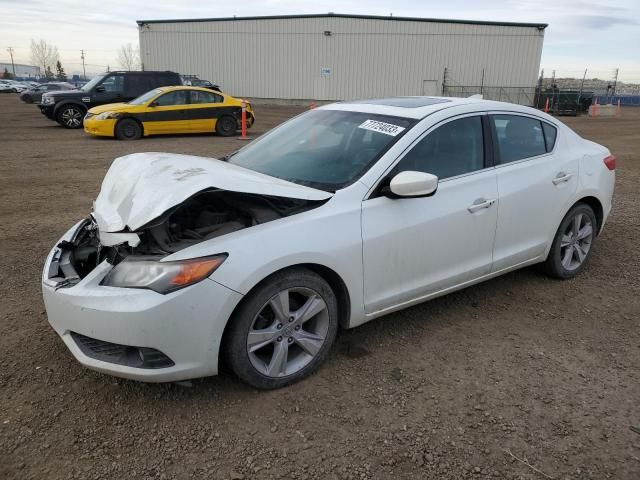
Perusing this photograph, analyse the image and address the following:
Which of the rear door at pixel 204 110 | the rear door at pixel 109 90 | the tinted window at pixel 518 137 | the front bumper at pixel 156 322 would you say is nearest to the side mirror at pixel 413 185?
the tinted window at pixel 518 137

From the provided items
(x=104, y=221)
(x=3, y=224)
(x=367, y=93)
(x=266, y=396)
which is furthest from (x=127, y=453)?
(x=367, y=93)

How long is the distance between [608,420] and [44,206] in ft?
22.3

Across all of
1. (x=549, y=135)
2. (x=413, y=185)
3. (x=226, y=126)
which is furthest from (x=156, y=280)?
(x=226, y=126)

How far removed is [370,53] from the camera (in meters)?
35.2

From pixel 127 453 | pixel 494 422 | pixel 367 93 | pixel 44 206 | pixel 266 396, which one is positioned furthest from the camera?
pixel 367 93

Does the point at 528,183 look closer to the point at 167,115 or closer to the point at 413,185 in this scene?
the point at 413,185

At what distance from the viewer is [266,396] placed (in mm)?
2949

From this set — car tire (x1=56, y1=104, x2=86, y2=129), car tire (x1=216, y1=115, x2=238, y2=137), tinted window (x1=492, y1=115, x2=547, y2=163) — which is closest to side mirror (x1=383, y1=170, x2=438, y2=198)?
tinted window (x1=492, y1=115, x2=547, y2=163)

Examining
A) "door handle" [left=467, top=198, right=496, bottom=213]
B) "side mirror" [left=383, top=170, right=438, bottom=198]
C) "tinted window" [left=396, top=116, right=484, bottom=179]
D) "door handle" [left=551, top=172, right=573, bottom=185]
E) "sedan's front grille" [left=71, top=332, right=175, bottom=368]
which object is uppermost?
"tinted window" [left=396, top=116, right=484, bottom=179]

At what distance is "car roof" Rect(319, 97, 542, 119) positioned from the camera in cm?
371

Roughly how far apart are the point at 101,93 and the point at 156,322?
1597 centimetres

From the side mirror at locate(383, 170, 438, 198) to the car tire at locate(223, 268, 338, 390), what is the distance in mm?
696

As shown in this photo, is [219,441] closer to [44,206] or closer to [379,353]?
[379,353]

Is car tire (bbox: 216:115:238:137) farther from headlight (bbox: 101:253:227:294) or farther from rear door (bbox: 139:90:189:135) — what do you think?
headlight (bbox: 101:253:227:294)
